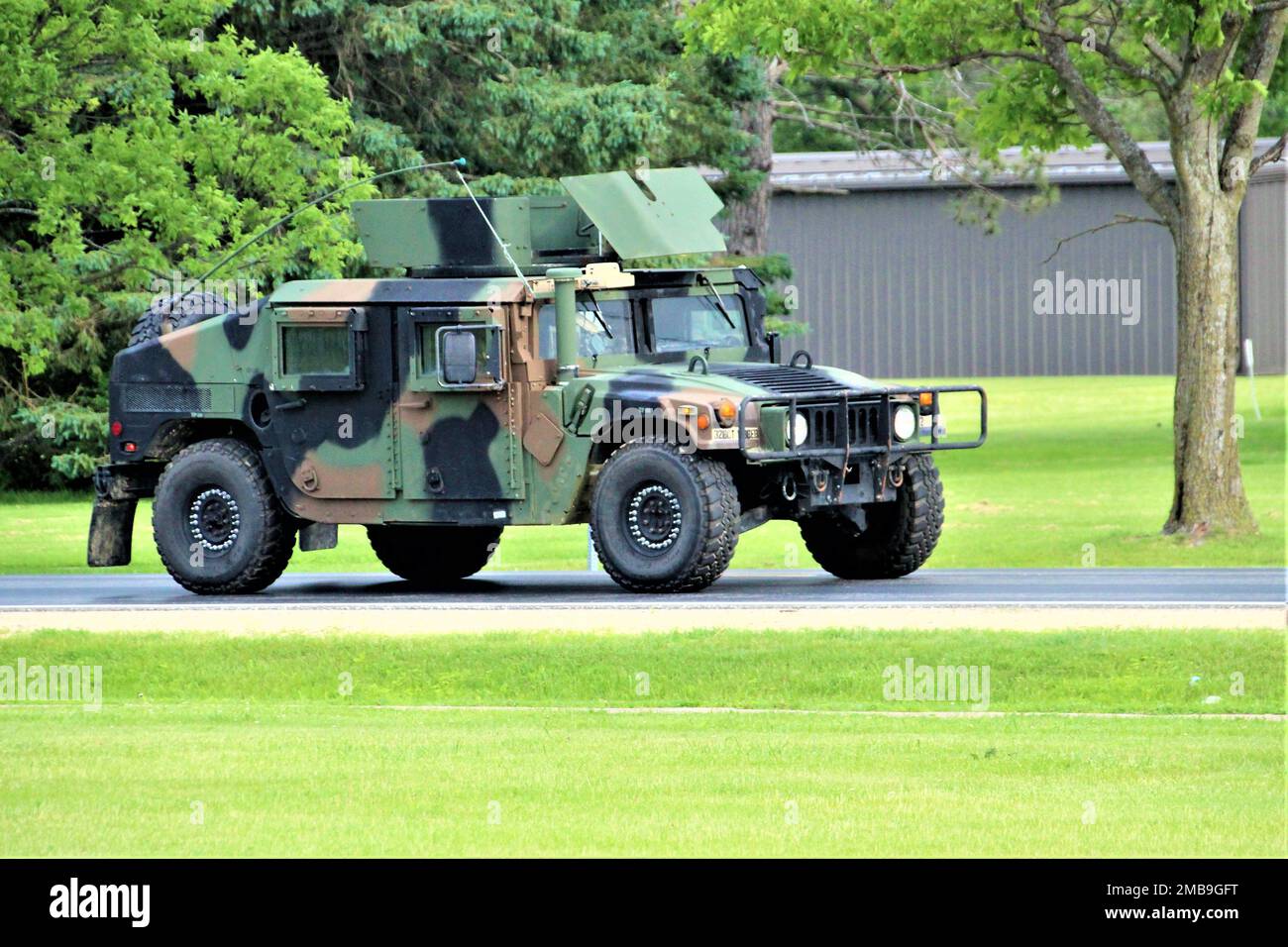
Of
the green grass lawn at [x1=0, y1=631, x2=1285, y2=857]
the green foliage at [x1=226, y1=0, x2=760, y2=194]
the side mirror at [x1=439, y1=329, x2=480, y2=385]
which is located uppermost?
the green foliage at [x1=226, y1=0, x2=760, y2=194]

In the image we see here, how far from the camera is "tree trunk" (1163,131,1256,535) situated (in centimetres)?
2434

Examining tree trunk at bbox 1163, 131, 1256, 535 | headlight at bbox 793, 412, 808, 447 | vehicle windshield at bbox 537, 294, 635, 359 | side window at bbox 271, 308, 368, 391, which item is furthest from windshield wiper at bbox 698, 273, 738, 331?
tree trunk at bbox 1163, 131, 1256, 535

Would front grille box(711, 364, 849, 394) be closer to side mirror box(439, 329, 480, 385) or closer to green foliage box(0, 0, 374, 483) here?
side mirror box(439, 329, 480, 385)

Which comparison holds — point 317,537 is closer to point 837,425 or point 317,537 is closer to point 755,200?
point 837,425

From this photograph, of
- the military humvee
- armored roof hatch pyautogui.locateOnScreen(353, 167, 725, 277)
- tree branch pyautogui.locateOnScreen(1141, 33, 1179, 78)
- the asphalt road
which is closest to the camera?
the asphalt road

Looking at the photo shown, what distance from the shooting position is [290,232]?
25062 mm

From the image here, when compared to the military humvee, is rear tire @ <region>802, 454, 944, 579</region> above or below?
below

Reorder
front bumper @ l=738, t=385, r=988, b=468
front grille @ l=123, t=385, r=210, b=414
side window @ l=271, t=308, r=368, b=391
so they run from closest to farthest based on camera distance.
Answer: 1. front bumper @ l=738, t=385, r=988, b=468
2. side window @ l=271, t=308, r=368, b=391
3. front grille @ l=123, t=385, r=210, b=414

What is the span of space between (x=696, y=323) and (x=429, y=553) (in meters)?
3.34

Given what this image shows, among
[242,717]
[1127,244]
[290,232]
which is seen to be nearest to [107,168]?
[290,232]

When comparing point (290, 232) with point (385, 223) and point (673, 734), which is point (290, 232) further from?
point (673, 734)

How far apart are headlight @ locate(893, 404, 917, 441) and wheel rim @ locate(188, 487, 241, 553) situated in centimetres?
499

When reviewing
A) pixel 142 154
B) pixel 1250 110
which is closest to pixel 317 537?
pixel 142 154

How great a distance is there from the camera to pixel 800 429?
16.9m
